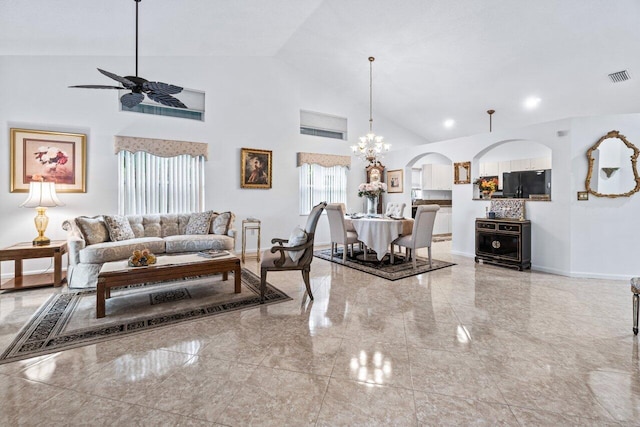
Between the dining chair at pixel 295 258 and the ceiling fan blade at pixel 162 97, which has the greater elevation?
the ceiling fan blade at pixel 162 97

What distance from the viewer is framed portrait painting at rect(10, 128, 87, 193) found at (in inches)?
164

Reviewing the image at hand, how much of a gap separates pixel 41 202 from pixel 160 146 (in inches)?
72.2

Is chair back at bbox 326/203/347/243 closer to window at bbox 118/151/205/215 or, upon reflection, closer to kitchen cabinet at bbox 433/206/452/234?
window at bbox 118/151/205/215

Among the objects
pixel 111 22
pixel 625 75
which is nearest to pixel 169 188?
pixel 111 22

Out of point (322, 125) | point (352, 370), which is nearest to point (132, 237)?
point (352, 370)

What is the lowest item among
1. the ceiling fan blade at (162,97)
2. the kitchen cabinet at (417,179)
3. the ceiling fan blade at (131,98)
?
the kitchen cabinet at (417,179)

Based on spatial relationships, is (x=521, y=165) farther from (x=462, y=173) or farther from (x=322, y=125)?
(x=322, y=125)

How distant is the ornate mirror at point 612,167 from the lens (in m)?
4.04

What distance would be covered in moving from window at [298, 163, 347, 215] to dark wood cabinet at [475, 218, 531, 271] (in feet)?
10.7

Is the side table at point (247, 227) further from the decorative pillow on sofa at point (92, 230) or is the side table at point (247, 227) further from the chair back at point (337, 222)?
the decorative pillow on sofa at point (92, 230)

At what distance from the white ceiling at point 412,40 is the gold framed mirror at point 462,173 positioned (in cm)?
160

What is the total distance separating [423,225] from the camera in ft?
14.9

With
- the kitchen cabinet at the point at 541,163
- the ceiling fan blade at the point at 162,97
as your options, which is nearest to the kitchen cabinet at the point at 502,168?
the kitchen cabinet at the point at 541,163

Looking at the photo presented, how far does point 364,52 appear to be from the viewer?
5.50m
